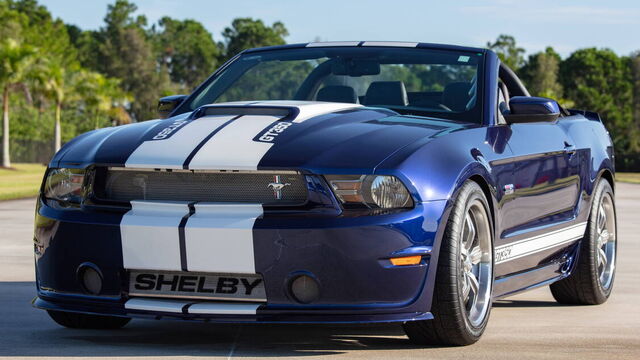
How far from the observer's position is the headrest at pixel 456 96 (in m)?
5.85

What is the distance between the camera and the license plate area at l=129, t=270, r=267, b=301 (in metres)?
4.59

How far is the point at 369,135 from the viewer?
480 cm

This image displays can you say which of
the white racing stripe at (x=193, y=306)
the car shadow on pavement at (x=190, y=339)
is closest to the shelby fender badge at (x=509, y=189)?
the car shadow on pavement at (x=190, y=339)

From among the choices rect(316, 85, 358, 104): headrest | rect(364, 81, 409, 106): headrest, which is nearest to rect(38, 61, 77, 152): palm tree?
rect(316, 85, 358, 104): headrest

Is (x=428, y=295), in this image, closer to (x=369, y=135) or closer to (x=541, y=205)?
(x=369, y=135)

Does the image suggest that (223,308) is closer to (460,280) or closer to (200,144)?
(200,144)

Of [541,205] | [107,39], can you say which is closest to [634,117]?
[107,39]

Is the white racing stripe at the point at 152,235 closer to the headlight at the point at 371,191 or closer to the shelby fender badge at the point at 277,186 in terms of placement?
the shelby fender badge at the point at 277,186

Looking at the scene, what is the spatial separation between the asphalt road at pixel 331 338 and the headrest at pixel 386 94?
1146 millimetres

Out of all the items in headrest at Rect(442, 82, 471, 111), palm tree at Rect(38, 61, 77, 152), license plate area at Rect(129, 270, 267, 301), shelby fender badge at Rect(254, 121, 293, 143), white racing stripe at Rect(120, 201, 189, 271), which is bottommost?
palm tree at Rect(38, 61, 77, 152)

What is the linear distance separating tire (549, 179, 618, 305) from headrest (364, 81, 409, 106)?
5.15ft

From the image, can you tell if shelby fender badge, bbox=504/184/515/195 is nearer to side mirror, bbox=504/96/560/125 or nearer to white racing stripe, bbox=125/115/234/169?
side mirror, bbox=504/96/560/125

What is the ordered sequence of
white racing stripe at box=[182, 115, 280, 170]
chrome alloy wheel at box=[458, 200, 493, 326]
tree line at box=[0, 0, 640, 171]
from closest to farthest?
white racing stripe at box=[182, 115, 280, 170], chrome alloy wheel at box=[458, 200, 493, 326], tree line at box=[0, 0, 640, 171]

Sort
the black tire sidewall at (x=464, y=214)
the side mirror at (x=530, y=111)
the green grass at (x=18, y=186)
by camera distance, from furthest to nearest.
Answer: the green grass at (x=18, y=186)
the side mirror at (x=530, y=111)
the black tire sidewall at (x=464, y=214)
